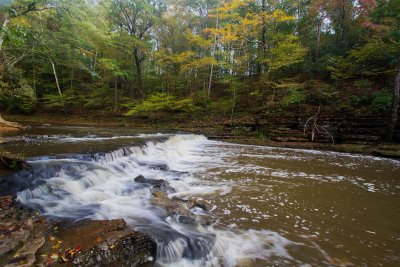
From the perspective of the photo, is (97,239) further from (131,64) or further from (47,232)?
(131,64)

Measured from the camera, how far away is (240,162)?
886 centimetres

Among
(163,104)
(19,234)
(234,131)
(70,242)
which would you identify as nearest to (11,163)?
(19,234)

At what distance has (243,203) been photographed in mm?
5059

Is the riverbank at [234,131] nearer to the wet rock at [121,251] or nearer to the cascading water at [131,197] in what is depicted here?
the cascading water at [131,197]

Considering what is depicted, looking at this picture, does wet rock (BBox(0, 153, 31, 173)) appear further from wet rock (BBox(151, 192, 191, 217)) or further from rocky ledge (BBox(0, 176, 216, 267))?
wet rock (BBox(151, 192, 191, 217))

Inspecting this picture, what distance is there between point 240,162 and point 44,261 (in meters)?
7.02

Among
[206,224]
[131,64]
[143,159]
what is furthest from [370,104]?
[131,64]

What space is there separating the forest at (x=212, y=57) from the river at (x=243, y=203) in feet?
13.9

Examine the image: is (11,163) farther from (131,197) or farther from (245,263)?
(245,263)

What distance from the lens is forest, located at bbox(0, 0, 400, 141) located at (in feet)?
36.6

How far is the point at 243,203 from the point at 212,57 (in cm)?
1602

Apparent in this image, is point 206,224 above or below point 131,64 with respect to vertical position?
below

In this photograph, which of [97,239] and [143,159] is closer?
[97,239]

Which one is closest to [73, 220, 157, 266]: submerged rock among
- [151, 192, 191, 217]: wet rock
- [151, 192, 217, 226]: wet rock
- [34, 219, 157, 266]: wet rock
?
[34, 219, 157, 266]: wet rock
